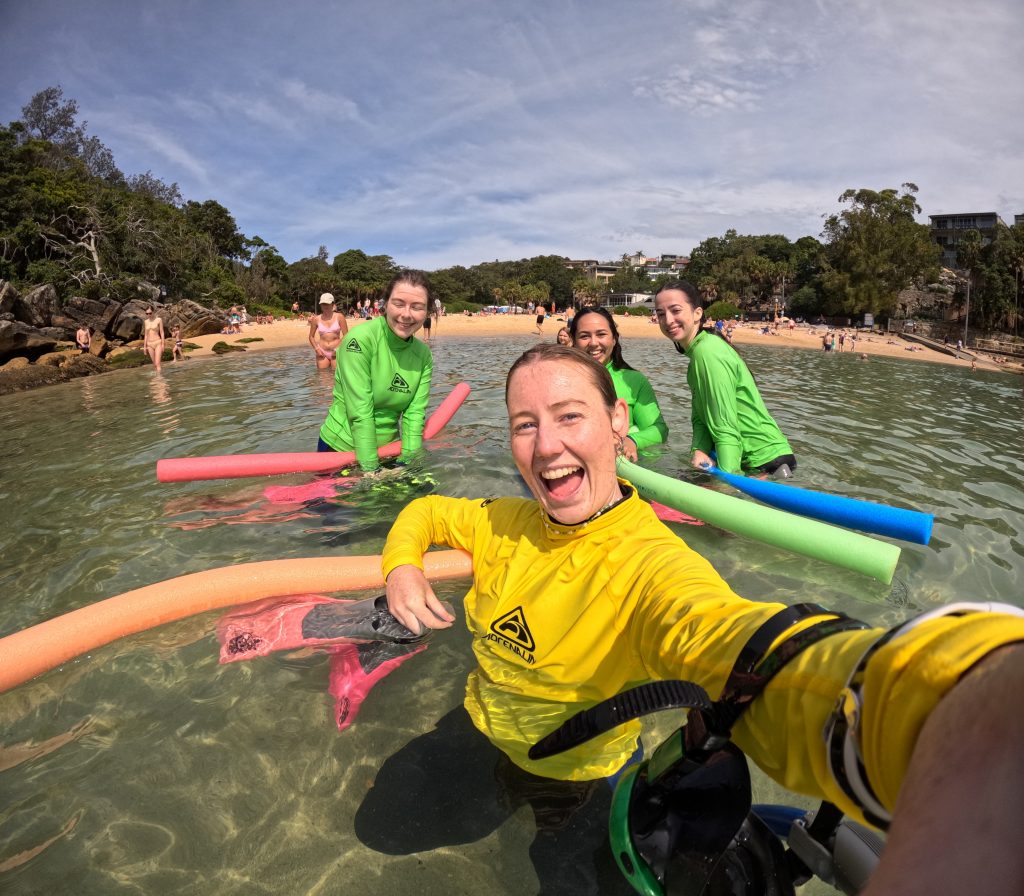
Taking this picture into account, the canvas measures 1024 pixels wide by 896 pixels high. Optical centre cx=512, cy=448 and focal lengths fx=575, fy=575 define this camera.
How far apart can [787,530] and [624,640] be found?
206cm

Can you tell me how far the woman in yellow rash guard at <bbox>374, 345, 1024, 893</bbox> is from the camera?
1.99ft

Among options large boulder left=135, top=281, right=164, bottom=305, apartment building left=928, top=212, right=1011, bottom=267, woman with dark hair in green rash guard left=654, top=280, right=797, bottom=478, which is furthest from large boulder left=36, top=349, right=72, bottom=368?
apartment building left=928, top=212, right=1011, bottom=267

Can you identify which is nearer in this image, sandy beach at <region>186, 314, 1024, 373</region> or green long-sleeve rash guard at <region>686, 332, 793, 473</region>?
green long-sleeve rash guard at <region>686, 332, 793, 473</region>

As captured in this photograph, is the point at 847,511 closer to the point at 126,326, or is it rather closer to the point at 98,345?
the point at 98,345

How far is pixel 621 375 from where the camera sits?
5781 millimetres

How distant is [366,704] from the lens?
2.80 m

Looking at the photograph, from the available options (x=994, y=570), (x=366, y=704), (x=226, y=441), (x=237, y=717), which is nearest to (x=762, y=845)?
(x=366, y=704)

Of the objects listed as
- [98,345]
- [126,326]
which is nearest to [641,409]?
[98,345]

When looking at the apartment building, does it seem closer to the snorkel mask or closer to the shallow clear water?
the shallow clear water

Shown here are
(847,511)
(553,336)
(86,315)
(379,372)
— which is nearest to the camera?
(847,511)

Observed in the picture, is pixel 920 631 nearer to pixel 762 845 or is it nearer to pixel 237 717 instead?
pixel 762 845

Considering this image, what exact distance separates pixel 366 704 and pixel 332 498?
2.86 m

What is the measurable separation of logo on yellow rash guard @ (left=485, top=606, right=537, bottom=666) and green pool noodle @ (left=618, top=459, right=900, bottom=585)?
6.88ft

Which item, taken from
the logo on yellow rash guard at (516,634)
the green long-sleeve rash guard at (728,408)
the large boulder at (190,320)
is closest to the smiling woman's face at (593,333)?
the green long-sleeve rash guard at (728,408)
